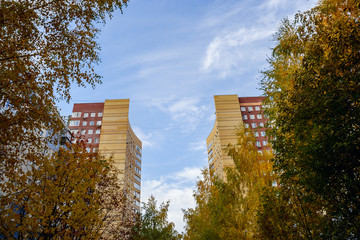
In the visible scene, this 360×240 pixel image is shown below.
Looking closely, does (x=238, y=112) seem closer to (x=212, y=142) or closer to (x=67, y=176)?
(x=212, y=142)

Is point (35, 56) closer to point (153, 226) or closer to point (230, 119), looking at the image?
point (153, 226)

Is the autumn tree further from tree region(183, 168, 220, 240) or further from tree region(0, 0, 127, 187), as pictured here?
tree region(0, 0, 127, 187)

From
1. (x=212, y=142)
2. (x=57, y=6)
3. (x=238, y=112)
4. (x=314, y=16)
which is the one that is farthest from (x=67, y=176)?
(x=212, y=142)

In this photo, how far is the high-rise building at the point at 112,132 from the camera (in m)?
A: 60.7

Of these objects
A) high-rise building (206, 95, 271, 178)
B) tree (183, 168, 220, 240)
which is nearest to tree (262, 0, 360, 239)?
tree (183, 168, 220, 240)

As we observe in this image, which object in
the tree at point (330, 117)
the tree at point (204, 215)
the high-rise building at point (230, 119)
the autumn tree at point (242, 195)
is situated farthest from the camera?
the high-rise building at point (230, 119)

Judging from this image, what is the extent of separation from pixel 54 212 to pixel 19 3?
7.03 metres

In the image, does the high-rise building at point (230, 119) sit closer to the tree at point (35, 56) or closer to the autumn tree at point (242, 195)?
the autumn tree at point (242, 195)

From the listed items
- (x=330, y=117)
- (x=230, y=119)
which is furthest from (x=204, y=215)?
(x=230, y=119)

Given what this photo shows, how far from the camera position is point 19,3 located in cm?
679

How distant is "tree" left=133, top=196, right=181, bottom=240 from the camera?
20.1m

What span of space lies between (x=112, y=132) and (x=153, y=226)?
44.9m

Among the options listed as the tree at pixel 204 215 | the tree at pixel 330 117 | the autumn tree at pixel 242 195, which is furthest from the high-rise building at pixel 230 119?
the tree at pixel 330 117

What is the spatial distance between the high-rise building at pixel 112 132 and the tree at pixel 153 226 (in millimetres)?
37067
